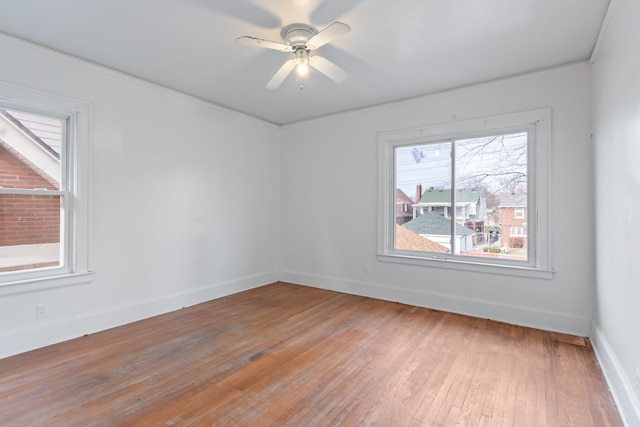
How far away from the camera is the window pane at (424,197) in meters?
3.87

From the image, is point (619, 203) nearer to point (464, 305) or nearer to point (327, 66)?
point (464, 305)

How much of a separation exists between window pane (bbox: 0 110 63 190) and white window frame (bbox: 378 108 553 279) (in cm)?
352

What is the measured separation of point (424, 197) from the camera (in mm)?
4027

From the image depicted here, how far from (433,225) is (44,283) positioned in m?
4.03

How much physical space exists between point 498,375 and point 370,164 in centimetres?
281

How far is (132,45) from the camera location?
8.90 ft

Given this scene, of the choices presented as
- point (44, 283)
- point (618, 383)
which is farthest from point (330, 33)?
point (44, 283)

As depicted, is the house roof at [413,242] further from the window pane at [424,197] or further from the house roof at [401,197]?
the house roof at [401,197]

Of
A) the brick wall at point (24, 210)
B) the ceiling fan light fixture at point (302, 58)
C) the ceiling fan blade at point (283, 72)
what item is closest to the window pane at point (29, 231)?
the brick wall at point (24, 210)

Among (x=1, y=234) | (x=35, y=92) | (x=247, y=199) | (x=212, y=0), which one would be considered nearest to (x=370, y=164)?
(x=247, y=199)

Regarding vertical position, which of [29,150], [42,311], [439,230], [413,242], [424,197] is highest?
[29,150]

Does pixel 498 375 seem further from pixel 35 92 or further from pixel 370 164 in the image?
pixel 35 92

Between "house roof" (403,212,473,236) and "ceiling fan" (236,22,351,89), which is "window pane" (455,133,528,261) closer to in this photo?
"house roof" (403,212,473,236)

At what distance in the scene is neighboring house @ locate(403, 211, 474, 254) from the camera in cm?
373
